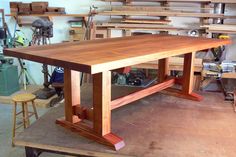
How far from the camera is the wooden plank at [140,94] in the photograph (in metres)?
1.78

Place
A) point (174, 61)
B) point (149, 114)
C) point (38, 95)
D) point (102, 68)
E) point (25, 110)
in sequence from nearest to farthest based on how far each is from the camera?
1. point (102, 68)
2. point (149, 114)
3. point (25, 110)
4. point (174, 61)
5. point (38, 95)

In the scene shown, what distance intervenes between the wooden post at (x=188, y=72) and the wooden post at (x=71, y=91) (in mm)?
980

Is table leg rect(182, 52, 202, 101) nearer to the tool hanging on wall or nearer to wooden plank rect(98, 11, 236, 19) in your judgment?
wooden plank rect(98, 11, 236, 19)

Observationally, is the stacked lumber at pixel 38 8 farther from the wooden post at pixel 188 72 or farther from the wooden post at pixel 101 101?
the wooden post at pixel 101 101

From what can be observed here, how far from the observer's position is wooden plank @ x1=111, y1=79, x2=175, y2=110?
Answer: 1783 mm

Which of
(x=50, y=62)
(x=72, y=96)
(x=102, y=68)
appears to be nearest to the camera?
(x=102, y=68)

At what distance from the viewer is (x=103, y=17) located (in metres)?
4.60

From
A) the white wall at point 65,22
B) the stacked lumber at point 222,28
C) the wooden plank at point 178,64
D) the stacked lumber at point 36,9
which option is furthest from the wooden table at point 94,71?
the stacked lumber at point 36,9

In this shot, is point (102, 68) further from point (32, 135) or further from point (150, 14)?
point (150, 14)

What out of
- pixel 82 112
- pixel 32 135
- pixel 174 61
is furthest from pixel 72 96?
pixel 174 61

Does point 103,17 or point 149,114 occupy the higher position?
point 103,17

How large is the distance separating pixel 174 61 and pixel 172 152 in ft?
8.72

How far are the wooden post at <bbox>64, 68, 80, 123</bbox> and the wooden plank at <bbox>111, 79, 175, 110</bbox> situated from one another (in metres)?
0.24

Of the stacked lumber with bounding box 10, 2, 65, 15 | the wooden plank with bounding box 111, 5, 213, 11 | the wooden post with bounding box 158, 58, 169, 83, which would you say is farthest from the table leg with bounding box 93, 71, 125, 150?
the stacked lumber with bounding box 10, 2, 65, 15
